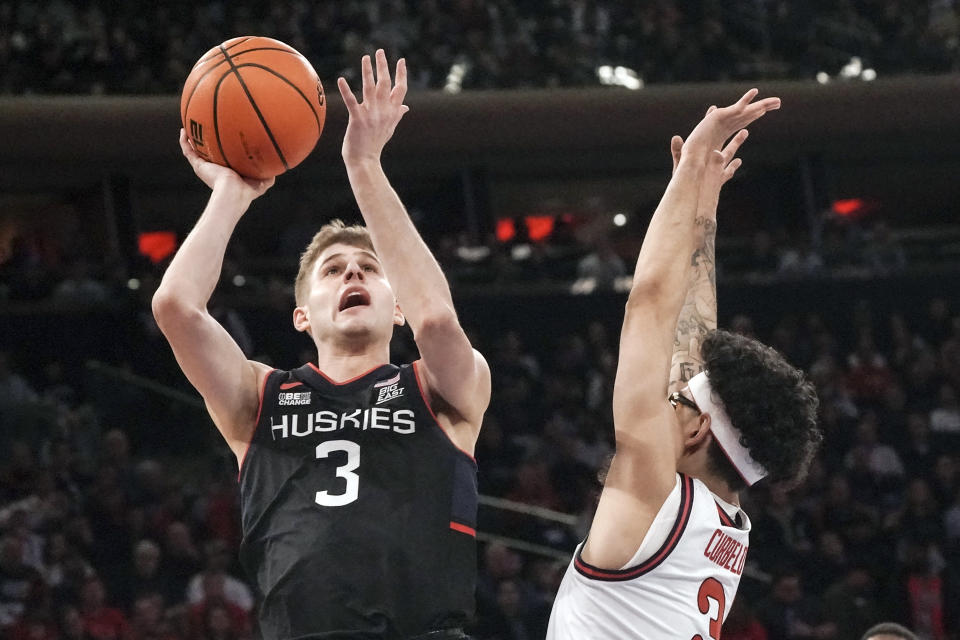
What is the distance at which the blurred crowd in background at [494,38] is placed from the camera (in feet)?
43.1

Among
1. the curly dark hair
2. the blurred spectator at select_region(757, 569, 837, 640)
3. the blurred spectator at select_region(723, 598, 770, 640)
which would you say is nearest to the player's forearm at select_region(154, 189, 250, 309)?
the curly dark hair

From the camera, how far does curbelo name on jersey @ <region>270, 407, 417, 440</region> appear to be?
A: 121 inches

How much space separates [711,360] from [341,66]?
1093 cm

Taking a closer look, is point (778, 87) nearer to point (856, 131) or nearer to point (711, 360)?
point (856, 131)

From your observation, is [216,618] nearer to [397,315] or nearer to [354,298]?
[397,315]

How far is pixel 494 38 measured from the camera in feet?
47.5

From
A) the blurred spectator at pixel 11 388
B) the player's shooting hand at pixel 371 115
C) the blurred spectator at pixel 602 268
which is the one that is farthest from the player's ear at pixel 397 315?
the blurred spectator at pixel 602 268

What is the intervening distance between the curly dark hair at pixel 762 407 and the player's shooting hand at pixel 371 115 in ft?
3.11

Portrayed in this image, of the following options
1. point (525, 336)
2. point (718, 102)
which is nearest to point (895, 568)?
point (525, 336)

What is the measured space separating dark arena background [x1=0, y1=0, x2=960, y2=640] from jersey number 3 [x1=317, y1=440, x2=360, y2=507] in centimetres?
563

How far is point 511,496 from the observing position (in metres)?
10.6

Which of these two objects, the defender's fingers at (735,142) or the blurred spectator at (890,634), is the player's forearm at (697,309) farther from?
the blurred spectator at (890,634)

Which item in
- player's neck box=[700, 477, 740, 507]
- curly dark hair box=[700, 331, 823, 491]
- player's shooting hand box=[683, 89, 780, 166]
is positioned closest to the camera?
curly dark hair box=[700, 331, 823, 491]

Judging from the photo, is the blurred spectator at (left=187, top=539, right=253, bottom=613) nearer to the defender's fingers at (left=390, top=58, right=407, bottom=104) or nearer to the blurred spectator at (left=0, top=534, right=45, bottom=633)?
the blurred spectator at (left=0, top=534, right=45, bottom=633)
